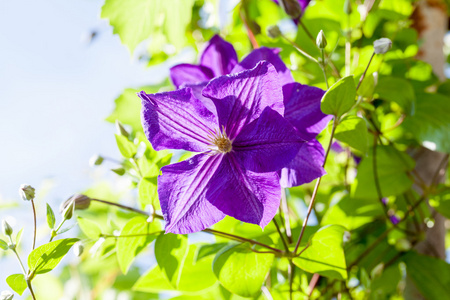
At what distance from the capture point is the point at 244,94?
21.5 inches

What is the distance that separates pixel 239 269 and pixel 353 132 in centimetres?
24

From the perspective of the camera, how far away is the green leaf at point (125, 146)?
63 cm

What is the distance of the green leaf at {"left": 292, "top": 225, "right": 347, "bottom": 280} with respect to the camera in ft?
1.94

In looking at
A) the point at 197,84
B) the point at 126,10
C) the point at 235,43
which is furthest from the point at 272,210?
the point at 235,43

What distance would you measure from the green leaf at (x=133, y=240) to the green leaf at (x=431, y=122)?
0.53m

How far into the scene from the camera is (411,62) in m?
1.00

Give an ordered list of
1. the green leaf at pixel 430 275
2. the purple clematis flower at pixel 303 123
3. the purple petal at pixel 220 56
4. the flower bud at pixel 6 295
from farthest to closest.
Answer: the green leaf at pixel 430 275 < the purple petal at pixel 220 56 < the purple clematis flower at pixel 303 123 < the flower bud at pixel 6 295

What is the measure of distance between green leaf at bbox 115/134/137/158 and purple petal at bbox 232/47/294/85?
0.19 meters

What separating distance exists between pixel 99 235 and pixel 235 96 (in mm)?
278

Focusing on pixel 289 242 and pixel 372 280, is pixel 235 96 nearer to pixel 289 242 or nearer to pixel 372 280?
pixel 289 242

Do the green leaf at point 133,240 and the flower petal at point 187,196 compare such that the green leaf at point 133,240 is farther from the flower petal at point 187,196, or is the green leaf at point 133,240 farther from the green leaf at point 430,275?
the green leaf at point 430,275

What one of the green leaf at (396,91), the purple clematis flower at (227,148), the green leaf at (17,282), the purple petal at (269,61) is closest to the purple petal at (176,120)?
the purple clematis flower at (227,148)

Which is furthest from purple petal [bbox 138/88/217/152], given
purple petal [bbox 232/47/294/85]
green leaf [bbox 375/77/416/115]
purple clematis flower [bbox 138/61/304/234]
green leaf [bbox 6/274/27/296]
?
green leaf [bbox 375/77/416/115]

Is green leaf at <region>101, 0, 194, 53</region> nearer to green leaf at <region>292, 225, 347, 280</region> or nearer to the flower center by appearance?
the flower center
